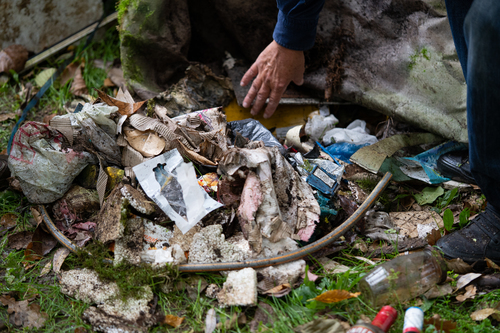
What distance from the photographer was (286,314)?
4.80 feet

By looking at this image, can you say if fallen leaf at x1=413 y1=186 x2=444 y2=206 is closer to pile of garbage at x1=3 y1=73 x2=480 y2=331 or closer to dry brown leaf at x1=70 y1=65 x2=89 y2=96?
pile of garbage at x1=3 y1=73 x2=480 y2=331

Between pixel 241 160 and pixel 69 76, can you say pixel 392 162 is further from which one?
pixel 69 76

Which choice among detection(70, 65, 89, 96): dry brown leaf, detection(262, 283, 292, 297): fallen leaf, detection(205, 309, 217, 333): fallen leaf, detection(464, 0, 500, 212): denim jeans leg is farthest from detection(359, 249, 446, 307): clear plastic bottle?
detection(70, 65, 89, 96): dry brown leaf

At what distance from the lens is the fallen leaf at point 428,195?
6.68 feet

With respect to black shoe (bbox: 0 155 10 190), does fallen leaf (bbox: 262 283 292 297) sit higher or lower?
lower

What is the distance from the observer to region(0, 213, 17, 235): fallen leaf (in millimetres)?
1966

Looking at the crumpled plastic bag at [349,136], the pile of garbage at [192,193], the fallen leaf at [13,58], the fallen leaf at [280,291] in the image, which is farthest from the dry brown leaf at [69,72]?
the fallen leaf at [280,291]

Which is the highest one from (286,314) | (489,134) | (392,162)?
(489,134)

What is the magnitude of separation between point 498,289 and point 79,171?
206 cm

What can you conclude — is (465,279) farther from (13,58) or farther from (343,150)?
(13,58)

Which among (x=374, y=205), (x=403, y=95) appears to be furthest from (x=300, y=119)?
(x=374, y=205)

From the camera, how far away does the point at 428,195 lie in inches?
81.4

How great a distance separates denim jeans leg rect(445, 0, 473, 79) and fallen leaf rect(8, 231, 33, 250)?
7.55ft

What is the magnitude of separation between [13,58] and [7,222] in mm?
1827
